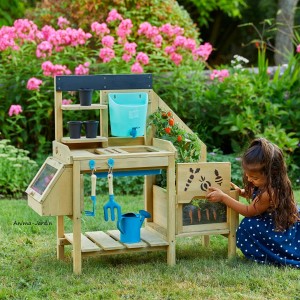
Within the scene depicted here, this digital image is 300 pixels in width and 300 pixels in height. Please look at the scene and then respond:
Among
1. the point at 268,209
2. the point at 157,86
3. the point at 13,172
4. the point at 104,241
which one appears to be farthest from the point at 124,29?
the point at 268,209

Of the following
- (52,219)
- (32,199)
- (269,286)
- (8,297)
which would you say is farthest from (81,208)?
(52,219)

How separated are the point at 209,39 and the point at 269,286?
494 inches

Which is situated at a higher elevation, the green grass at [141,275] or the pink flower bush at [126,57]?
the pink flower bush at [126,57]

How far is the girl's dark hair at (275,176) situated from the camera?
15.6 ft

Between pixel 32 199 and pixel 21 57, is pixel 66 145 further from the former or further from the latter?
pixel 21 57

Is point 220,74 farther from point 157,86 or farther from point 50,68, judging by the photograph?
point 50,68

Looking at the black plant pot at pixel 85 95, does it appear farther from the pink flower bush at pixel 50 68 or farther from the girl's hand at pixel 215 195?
the pink flower bush at pixel 50 68

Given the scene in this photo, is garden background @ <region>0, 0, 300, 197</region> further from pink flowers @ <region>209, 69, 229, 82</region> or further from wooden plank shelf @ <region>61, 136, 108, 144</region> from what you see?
wooden plank shelf @ <region>61, 136, 108, 144</region>

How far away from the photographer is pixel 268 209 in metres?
4.83

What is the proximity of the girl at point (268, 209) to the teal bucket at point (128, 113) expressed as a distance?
0.66 meters

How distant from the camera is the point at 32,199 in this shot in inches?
187

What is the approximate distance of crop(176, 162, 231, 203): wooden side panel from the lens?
15.9ft

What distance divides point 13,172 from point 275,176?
10.8ft

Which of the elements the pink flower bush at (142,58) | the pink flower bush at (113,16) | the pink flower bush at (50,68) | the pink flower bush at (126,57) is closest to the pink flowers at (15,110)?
the pink flower bush at (50,68)
